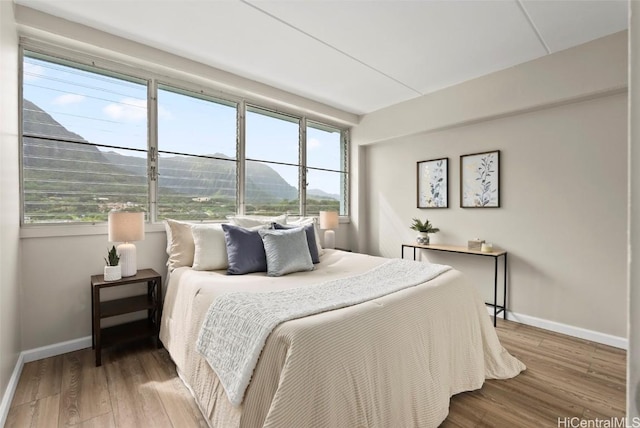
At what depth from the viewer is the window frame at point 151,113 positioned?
7.68 ft

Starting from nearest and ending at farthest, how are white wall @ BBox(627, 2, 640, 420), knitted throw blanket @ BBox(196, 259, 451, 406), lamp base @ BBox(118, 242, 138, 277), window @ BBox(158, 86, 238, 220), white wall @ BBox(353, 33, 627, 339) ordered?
1. white wall @ BBox(627, 2, 640, 420)
2. knitted throw blanket @ BBox(196, 259, 451, 406)
3. lamp base @ BBox(118, 242, 138, 277)
4. white wall @ BBox(353, 33, 627, 339)
5. window @ BBox(158, 86, 238, 220)

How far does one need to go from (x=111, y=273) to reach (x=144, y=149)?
3.89ft

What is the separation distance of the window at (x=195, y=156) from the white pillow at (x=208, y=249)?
0.62 meters

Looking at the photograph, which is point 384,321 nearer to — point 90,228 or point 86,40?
point 90,228

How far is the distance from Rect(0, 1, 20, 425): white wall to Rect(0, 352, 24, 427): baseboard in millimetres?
16

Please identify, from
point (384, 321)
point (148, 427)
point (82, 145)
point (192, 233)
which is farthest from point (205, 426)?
point (82, 145)

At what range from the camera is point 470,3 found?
6.93 feet

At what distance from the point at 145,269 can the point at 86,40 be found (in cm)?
194

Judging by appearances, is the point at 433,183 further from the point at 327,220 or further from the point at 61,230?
the point at 61,230

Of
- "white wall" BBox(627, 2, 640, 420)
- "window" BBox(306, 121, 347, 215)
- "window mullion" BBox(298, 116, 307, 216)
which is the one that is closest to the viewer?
"white wall" BBox(627, 2, 640, 420)

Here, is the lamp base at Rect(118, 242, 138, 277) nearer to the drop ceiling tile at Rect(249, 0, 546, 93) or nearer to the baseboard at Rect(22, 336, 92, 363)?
the baseboard at Rect(22, 336, 92, 363)

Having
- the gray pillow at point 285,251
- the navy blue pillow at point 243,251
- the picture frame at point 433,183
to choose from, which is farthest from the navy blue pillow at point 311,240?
the picture frame at point 433,183

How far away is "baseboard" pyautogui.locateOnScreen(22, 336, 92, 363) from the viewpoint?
7.52 feet
